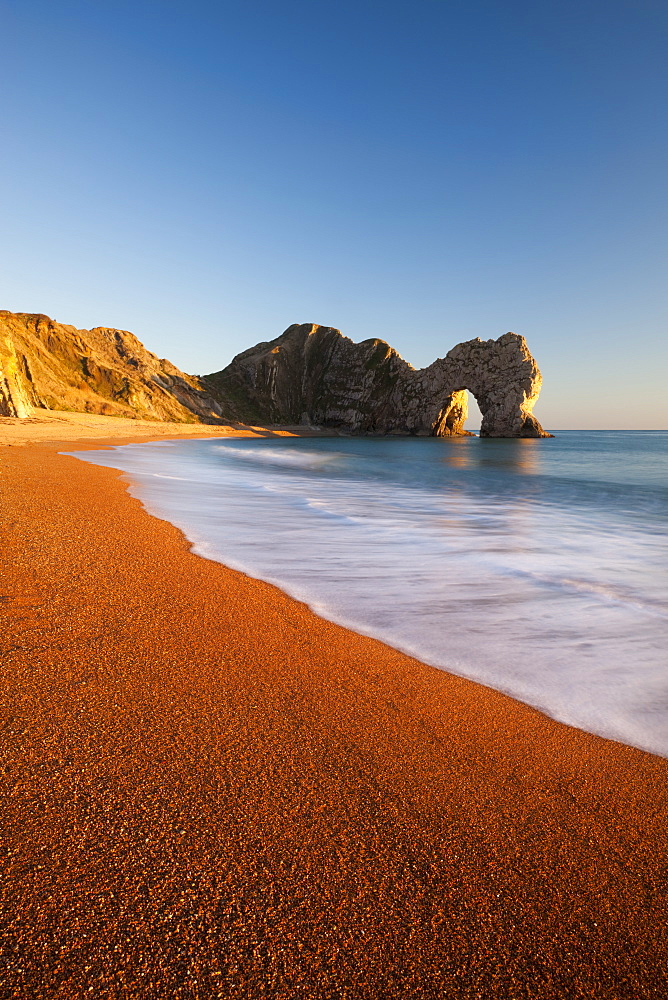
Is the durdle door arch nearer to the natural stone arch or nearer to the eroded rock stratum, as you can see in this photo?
the natural stone arch

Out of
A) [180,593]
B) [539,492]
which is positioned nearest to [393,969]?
[180,593]

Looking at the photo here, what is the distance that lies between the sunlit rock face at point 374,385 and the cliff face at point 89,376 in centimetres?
1846

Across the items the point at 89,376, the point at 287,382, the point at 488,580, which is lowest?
the point at 488,580

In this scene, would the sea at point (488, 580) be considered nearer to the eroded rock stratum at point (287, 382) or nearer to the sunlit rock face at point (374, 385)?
the eroded rock stratum at point (287, 382)

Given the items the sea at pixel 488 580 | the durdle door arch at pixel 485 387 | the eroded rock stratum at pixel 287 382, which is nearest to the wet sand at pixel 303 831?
the sea at pixel 488 580

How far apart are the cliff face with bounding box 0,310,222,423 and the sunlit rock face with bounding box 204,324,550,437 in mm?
18459

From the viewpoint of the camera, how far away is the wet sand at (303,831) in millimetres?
1556

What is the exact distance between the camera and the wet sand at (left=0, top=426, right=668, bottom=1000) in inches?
61.2

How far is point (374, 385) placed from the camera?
119 meters

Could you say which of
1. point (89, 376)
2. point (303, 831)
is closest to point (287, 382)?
point (89, 376)

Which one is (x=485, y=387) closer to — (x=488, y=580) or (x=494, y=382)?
(x=494, y=382)

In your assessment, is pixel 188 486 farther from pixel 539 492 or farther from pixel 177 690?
pixel 539 492

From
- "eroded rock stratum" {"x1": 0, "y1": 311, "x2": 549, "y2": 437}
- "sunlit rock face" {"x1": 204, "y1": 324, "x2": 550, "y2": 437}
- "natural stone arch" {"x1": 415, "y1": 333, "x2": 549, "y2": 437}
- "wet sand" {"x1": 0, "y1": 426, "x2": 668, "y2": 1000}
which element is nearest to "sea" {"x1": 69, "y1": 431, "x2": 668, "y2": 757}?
"wet sand" {"x1": 0, "y1": 426, "x2": 668, "y2": 1000}

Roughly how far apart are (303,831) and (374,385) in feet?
397
